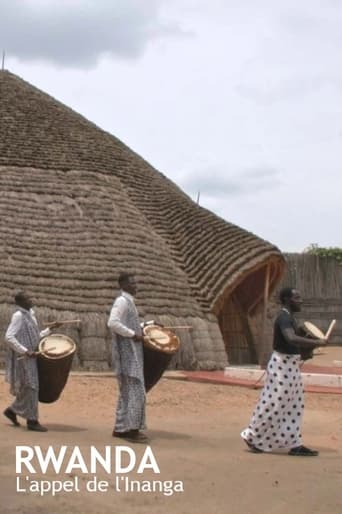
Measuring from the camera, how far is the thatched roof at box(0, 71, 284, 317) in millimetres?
14758

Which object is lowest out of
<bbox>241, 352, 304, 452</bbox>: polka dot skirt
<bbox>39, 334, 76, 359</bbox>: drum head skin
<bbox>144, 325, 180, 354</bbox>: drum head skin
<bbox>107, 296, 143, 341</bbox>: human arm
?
<bbox>241, 352, 304, 452</bbox>: polka dot skirt

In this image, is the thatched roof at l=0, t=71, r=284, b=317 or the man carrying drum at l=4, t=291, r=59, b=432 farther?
the thatched roof at l=0, t=71, r=284, b=317

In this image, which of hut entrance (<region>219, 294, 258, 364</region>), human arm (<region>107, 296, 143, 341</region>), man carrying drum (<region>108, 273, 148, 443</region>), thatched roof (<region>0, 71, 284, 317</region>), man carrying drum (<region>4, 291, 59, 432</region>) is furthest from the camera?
hut entrance (<region>219, 294, 258, 364</region>)

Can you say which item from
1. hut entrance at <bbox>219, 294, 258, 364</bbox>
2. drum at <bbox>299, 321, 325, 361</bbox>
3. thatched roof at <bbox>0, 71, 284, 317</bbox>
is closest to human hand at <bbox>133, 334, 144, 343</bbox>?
drum at <bbox>299, 321, 325, 361</bbox>

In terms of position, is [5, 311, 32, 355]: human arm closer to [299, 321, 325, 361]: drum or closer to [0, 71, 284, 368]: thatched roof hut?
[299, 321, 325, 361]: drum

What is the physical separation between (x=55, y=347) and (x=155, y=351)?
115cm

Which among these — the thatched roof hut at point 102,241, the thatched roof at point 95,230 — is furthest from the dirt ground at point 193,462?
the thatched roof at point 95,230

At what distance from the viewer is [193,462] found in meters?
6.68

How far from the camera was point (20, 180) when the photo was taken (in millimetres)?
16484

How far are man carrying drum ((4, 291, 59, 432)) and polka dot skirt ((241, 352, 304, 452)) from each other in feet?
6.85

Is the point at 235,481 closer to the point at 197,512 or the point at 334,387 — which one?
the point at 197,512

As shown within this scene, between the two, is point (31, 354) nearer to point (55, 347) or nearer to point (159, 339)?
point (55, 347)

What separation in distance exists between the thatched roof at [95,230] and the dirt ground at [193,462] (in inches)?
143

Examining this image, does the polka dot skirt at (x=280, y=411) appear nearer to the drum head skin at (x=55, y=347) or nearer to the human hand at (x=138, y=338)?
the human hand at (x=138, y=338)
